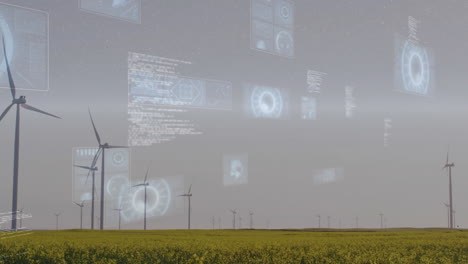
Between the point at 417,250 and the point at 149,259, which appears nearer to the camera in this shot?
the point at 149,259

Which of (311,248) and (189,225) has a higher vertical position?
(311,248)

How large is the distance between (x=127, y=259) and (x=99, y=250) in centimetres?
178

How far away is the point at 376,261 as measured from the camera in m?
12.6

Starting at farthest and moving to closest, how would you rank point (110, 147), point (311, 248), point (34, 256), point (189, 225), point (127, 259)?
point (189, 225), point (110, 147), point (311, 248), point (34, 256), point (127, 259)

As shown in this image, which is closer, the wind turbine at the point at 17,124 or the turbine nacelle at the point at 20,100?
the wind turbine at the point at 17,124

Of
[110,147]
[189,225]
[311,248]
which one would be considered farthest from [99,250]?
[189,225]

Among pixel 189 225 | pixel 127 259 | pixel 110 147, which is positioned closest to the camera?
pixel 127 259

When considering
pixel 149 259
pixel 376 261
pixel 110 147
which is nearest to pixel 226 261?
pixel 149 259

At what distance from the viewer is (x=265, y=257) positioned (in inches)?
518

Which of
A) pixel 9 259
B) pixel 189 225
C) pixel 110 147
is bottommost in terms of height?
pixel 189 225

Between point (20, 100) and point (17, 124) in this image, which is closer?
point (17, 124)

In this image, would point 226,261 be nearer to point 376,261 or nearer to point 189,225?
point 376,261

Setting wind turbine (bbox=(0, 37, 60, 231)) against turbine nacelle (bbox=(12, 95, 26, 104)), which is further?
turbine nacelle (bbox=(12, 95, 26, 104))

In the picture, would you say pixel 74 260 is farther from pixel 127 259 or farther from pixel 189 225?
pixel 189 225
